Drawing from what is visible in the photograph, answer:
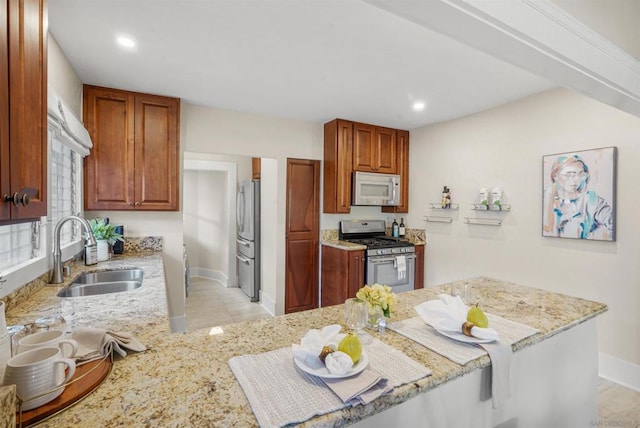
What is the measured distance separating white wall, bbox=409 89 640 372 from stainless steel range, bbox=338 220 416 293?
1.13 ft

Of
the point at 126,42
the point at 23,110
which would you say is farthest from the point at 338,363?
the point at 126,42

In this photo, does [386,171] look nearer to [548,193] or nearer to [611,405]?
[548,193]

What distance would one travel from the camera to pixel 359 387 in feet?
2.76

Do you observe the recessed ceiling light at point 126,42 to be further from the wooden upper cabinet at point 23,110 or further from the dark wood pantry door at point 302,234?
the dark wood pantry door at point 302,234

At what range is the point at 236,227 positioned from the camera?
541cm

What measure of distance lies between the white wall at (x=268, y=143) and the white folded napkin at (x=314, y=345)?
295 centimetres

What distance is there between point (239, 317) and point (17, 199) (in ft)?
11.1

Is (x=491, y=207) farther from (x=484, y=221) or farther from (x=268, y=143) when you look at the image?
(x=268, y=143)

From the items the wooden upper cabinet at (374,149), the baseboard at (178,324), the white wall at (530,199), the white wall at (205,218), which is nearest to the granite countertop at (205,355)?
the white wall at (530,199)

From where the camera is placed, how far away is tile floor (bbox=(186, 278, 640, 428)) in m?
2.09

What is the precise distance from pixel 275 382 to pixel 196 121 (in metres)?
3.24

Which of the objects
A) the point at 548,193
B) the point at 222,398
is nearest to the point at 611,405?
the point at 548,193

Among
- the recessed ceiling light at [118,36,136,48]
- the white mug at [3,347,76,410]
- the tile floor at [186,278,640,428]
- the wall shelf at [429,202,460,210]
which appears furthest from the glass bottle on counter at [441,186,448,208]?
the white mug at [3,347,76,410]

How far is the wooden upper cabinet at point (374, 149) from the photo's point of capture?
4023 mm
